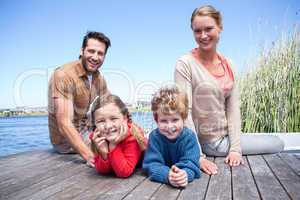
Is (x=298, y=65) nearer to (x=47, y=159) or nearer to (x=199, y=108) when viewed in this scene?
(x=199, y=108)

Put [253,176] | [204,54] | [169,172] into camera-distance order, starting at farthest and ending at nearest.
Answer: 1. [204,54]
2. [253,176]
3. [169,172]

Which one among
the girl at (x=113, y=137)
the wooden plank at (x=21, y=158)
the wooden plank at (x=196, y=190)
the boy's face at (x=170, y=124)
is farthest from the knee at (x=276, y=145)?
the wooden plank at (x=21, y=158)

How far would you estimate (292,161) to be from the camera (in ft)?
8.41

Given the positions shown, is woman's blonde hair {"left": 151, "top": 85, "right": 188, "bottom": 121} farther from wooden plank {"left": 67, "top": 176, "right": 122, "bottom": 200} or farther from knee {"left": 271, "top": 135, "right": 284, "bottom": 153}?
knee {"left": 271, "top": 135, "right": 284, "bottom": 153}

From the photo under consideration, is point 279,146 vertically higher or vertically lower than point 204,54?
lower

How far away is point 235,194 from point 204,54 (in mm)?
1206

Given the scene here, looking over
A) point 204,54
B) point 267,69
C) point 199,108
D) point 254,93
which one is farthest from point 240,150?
point 267,69

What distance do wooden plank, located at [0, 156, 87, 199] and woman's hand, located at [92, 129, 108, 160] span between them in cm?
35

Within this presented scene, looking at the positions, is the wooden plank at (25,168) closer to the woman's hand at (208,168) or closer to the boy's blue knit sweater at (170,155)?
the boy's blue knit sweater at (170,155)

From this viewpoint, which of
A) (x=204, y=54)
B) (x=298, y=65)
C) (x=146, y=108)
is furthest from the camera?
(x=146, y=108)

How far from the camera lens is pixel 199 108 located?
2.59 metres

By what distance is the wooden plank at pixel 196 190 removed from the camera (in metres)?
1.69

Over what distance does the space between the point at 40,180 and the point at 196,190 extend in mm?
995

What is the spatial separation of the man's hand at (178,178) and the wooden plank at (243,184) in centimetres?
26
